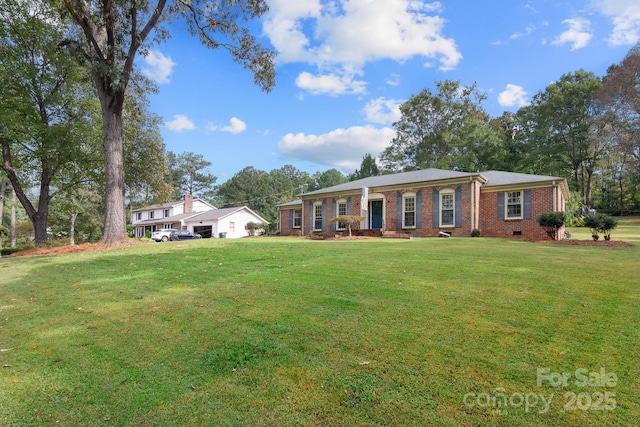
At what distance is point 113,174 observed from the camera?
12.4m

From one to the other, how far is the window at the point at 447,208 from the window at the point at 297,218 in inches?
442

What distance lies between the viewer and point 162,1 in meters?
12.2

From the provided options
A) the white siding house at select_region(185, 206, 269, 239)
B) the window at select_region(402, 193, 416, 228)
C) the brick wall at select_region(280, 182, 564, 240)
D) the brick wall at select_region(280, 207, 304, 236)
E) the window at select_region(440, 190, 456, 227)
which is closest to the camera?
the brick wall at select_region(280, 182, 564, 240)

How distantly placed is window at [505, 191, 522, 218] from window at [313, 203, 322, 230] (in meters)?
11.7

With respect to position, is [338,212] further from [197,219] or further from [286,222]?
[197,219]

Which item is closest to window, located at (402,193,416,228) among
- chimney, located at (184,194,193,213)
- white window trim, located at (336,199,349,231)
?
white window trim, located at (336,199,349,231)

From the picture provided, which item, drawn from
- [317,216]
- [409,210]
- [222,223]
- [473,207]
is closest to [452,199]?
[473,207]

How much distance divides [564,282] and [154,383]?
548 cm

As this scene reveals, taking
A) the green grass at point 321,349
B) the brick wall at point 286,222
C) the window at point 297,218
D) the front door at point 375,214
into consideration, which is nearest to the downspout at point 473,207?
the front door at point 375,214

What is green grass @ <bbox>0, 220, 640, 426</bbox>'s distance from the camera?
6.84 feet

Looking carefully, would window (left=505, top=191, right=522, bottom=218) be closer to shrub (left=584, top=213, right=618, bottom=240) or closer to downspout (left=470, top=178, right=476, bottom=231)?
downspout (left=470, top=178, right=476, bottom=231)

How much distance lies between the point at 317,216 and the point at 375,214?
4426mm

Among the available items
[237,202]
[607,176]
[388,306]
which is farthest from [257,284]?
[237,202]

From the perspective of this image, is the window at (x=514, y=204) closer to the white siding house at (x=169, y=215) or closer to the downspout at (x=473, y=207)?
the downspout at (x=473, y=207)
